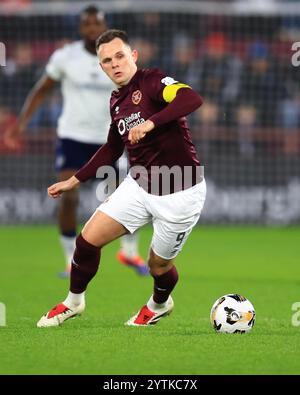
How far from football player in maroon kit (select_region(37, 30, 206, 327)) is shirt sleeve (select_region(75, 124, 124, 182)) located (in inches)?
3.5

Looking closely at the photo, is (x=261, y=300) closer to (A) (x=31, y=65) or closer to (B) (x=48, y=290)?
Result: (B) (x=48, y=290)

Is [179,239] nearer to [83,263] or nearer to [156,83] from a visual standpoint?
[83,263]

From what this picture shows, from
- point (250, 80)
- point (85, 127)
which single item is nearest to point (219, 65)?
point (250, 80)

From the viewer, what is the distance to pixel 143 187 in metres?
7.04

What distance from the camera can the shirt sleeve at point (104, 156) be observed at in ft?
23.7

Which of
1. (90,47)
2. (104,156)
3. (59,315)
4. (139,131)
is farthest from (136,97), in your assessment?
(90,47)

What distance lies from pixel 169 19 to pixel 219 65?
1249 mm

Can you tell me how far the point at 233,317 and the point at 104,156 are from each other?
58.5 inches

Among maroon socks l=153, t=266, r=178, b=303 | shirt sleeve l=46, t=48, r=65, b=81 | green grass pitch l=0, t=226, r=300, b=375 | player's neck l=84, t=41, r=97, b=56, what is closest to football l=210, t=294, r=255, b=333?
green grass pitch l=0, t=226, r=300, b=375

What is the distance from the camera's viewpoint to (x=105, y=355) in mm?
5879

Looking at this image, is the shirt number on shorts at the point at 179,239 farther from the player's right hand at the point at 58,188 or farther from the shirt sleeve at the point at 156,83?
the shirt sleeve at the point at 156,83

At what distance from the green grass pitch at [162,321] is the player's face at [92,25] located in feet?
8.09

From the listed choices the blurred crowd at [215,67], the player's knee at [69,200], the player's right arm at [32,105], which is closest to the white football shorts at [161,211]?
the player's knee at [69,200]
